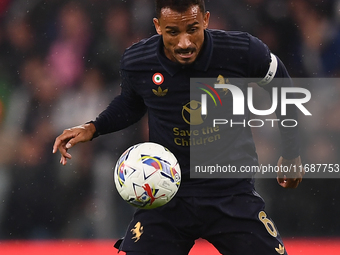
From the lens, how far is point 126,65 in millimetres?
3238

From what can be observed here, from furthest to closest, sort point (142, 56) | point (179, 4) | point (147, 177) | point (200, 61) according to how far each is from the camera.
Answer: point (142, 56)
point (200, 61)
point (179, 4)
point (147, 177)

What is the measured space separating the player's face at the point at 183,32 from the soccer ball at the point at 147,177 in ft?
1.71

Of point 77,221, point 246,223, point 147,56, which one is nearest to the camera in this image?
point 246,223

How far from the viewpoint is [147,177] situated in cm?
269

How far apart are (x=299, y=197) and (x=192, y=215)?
302cm

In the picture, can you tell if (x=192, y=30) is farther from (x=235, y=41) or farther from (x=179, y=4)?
(x=235, y=41)

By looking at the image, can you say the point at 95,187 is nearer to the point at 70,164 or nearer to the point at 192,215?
the point at 70,164

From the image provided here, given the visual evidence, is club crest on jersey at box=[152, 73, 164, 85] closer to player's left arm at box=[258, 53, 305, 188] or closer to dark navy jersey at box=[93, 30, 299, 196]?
dark navy jersey at box=[93, 30, 299, 196]

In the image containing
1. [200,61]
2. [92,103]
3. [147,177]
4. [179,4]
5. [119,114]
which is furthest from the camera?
[92,103]

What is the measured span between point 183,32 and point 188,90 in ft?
1.17

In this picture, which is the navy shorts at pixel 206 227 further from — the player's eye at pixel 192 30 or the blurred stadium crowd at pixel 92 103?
the blurred stadium crowd at pixel 92 103

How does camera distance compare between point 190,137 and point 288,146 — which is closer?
point 190,137

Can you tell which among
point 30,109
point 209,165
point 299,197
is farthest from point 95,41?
point 209,165

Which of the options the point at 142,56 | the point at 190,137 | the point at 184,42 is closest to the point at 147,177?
the point at 190,137
